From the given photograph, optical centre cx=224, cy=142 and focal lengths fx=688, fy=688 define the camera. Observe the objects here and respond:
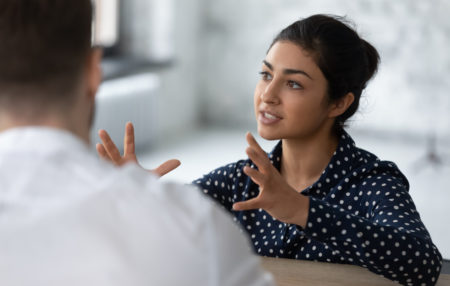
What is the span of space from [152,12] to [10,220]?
18.4 ft

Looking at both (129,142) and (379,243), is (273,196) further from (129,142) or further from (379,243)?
(129,142)

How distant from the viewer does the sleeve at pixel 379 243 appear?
1321 mm

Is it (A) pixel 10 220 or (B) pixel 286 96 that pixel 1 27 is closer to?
(A) pixel 10 220

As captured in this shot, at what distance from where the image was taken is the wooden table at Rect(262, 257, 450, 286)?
1.29m

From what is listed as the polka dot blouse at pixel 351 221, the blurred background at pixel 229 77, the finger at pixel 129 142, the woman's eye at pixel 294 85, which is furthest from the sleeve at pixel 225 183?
the blurred background at pixel 229 77

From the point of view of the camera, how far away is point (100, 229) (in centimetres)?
67

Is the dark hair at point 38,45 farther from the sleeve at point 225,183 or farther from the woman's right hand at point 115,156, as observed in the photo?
the sleeve at point 225,183

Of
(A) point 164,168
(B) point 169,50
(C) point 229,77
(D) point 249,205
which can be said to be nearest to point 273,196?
(D) point 249,205

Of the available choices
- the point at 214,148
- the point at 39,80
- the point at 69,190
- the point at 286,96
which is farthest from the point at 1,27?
the point at 214,148

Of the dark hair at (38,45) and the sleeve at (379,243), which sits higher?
the dark hair at (38,45)

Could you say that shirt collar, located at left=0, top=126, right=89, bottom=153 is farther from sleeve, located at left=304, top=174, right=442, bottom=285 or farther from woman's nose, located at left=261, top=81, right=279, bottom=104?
woman's nose, located at left=261, top=81, right=279, bottom=104

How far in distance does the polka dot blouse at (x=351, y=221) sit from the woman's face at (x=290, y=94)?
0.11m

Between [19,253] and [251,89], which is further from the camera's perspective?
[251,89]

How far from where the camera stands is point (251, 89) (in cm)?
700
